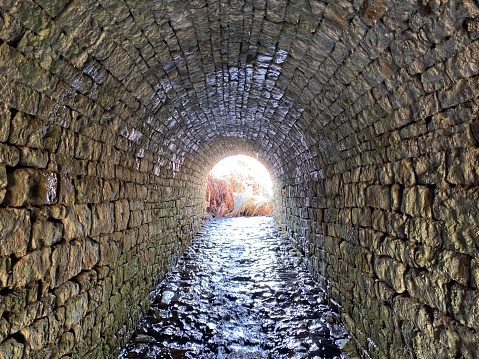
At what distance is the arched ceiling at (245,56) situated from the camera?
103 inches

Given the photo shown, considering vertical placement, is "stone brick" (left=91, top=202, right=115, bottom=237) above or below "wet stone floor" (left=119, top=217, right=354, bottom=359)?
above

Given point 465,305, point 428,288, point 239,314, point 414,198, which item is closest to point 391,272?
point 428,288

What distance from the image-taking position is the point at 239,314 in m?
6.19

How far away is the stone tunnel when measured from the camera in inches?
101

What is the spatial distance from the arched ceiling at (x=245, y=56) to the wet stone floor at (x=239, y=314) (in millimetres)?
2802

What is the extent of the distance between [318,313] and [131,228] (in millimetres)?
3567

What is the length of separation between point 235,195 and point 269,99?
1674 cm

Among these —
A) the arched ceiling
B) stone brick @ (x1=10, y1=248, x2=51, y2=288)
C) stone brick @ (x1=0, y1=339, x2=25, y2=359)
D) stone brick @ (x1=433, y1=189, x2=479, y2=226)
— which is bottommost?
stone brick @ (x1=0, y1=339, x2=25, y2=359)

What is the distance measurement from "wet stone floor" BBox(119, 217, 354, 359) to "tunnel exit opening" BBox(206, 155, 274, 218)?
10086mm

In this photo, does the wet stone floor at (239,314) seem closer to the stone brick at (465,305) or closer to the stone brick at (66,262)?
the stone brick at (66,262)

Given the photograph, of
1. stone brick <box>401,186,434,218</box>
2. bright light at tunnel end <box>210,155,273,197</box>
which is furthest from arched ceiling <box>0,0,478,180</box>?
bright light at tunnel end <box>210,155,273,197</box>

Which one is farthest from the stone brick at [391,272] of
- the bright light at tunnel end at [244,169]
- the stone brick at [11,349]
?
the bright light at tunnel end at [244,169]

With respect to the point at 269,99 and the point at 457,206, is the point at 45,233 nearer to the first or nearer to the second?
the point at 457,206

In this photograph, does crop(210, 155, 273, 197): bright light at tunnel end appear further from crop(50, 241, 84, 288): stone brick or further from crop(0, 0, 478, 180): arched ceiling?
crop(50, 241, 84, 288): stone brick
